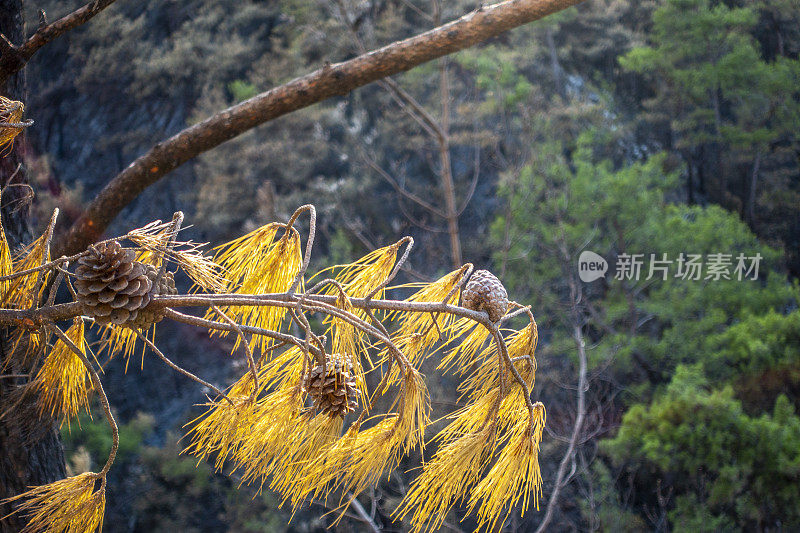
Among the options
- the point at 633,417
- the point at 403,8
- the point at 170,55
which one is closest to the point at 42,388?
the point at 633,417

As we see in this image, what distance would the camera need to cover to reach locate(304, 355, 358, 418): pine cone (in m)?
0.46

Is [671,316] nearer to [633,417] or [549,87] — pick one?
[633,417]

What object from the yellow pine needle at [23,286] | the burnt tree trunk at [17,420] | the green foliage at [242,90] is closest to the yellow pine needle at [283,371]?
the yellow pine needle at [23,286]

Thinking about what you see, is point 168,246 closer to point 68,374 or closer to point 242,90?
point 68,374

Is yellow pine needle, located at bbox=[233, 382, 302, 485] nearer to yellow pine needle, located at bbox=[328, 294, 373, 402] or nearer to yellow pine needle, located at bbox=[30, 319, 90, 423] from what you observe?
yellow pine needle, located at bbox=[328, 294, 373, 402]

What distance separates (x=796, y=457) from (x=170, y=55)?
3.10 meters

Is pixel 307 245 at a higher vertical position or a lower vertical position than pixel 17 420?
higher

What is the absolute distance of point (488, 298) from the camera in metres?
0.47

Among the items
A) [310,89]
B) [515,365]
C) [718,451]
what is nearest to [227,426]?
[515,365]

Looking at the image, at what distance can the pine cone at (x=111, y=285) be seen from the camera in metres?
0.41

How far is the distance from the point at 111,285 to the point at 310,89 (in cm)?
51
